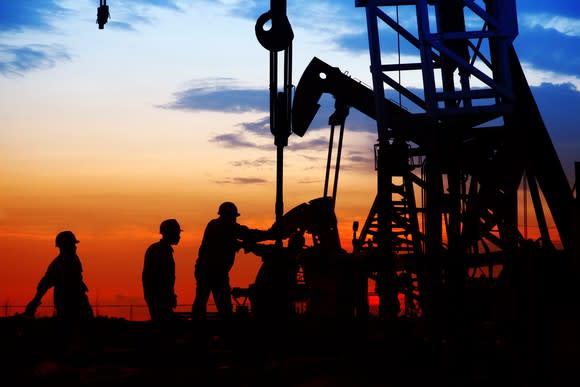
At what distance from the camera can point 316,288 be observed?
1667 cm

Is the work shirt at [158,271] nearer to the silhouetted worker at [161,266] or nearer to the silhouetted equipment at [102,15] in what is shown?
the silhouetted worker at [161,266]

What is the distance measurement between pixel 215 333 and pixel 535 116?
905 centimetres

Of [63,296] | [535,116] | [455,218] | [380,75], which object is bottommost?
[63,296]

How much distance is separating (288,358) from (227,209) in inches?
159

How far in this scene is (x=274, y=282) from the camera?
51.6 ft

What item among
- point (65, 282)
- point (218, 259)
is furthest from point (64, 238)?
point (218, 259)

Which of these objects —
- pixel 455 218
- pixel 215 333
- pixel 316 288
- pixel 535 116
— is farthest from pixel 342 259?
pixel 535 116

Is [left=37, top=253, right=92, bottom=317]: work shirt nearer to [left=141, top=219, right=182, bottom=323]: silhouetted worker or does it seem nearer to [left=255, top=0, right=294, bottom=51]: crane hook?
[left=141, top=219, right=182, bottom=323]: silhouetted worker

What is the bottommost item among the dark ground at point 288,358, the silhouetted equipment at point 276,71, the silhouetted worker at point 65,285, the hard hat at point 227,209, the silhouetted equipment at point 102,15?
the dark ground at point 288,358

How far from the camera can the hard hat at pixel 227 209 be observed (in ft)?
50.2

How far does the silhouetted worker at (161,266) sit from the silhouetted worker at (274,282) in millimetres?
2673

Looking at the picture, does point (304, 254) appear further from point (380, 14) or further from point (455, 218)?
point (380, 14)

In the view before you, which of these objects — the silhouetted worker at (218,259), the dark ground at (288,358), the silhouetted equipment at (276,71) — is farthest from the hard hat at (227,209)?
the dark ground at (288,358)

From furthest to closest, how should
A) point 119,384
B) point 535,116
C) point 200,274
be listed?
point 535,116, point 200,274, point 119,384
